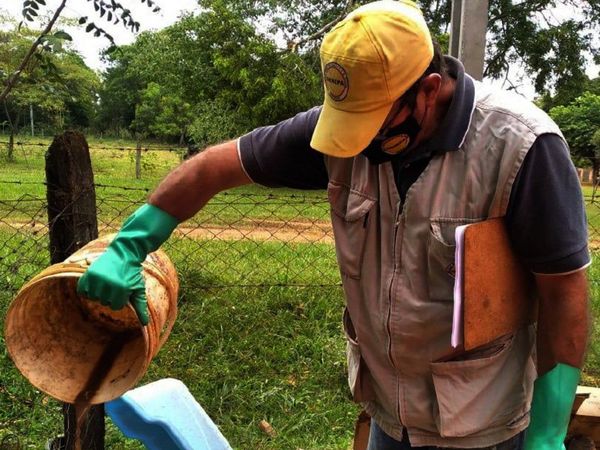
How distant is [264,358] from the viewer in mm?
4051

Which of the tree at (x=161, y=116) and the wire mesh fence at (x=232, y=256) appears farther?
the tree at (x=161, y=116)

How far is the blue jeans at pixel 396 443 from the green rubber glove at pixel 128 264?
74 centimetres

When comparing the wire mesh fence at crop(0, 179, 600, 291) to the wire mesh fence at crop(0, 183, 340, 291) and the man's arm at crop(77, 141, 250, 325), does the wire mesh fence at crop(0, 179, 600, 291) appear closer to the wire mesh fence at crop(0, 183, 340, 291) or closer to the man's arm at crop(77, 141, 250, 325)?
the wire mesh fence at crop(0, 183, 340, 291)

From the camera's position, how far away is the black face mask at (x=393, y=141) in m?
1.46

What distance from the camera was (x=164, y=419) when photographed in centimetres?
245

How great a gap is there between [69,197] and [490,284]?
1.71m

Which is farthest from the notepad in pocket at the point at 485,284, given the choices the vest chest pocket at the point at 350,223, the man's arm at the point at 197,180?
the man's arm at the point at 197,180

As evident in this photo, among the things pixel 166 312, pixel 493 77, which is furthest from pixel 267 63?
pixel 166 312

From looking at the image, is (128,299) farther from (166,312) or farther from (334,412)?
(334,412)

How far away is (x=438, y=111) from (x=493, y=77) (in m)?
18.0

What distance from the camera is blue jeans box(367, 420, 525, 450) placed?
166 centimetres

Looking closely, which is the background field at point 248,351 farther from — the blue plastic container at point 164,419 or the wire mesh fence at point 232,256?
the blue plastic container at point 164,419

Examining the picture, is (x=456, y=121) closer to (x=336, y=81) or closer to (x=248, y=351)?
(x=336, y=81)

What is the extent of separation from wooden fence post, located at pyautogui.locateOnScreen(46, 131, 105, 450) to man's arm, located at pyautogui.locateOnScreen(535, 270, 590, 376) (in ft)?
5.86
